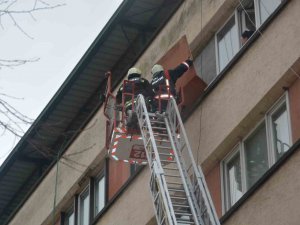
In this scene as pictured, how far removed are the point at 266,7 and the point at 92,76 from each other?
8.09 metres

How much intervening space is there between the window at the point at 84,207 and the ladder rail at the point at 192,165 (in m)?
5.53

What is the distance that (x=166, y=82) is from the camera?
59.4 feet

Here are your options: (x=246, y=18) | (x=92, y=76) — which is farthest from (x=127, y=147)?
(x=92, y=76)

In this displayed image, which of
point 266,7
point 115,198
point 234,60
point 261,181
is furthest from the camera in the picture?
point 115,198

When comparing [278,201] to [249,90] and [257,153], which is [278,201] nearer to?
[257,153]

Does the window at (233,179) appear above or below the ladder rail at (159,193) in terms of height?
above

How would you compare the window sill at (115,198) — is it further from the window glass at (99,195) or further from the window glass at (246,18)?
the window glass at (246,18)

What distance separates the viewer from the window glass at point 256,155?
52.5 feet

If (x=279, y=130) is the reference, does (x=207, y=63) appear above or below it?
above

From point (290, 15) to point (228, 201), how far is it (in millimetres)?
3265

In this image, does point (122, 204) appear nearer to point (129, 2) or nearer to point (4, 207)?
point (129, 2)

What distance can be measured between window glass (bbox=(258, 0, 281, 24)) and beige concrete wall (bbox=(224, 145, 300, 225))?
142 inches

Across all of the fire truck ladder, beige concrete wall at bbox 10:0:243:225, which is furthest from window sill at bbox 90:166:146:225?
the fire truck ladder

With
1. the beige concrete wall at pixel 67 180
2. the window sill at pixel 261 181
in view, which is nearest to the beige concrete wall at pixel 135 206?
the beige concrete wall at pixel 67 180
